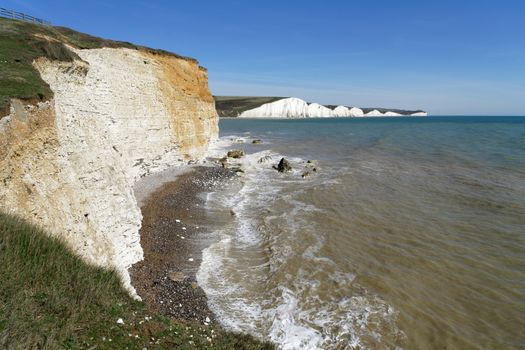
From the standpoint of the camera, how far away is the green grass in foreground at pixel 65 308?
483cm

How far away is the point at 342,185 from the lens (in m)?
24.8

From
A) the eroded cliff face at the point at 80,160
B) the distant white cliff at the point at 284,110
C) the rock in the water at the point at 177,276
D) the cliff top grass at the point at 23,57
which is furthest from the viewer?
the distant white cliff at the point at 284,110

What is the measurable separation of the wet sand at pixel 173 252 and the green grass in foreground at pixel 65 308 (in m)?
2.64

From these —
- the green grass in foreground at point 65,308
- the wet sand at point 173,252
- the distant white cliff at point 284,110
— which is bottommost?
the distant white cliff at point 284,110

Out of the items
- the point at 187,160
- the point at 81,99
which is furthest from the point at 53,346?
the point at 187,160

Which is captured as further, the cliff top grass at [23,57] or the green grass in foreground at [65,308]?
the cliff top grass at [23,57]

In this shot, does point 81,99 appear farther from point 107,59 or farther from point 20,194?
point 107,59

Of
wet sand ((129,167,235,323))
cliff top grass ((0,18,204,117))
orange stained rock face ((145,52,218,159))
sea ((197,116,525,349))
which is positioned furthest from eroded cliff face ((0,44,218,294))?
orange stained rock face ((145,52,218,159))

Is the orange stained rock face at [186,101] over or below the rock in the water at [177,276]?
over

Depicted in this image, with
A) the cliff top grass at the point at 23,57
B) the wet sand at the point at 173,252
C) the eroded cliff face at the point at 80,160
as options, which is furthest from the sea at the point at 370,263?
the cliff top grass at the point at 23,57

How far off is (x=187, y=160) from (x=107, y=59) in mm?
11800

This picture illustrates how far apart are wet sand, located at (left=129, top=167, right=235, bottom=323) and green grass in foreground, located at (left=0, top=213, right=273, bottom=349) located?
2.64 m

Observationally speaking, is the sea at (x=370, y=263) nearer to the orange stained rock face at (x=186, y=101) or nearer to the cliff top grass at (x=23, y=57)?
the cliff top grass at (x=23, y=57)

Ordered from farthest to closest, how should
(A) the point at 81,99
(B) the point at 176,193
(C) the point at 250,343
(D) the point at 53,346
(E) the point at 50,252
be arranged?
(B) the point at 176,193 < (A) the point at 81,99 < (C) the point at 250,343 < (E) the point at 50,252 < (D) the point at 53,346
